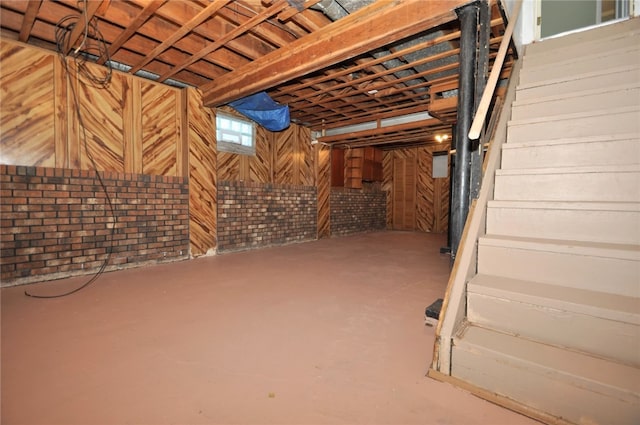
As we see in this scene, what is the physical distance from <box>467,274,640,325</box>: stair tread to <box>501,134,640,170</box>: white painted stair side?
0.94 meters

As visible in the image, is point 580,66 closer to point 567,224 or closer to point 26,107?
point 567,224

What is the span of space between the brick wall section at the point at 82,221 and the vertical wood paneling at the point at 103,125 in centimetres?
21

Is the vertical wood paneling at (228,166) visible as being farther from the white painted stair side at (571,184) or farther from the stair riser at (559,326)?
the stair riser at (559,326)

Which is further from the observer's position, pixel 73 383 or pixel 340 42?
pixel 340 42

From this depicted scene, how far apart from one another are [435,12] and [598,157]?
161cm

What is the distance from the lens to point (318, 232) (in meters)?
7.06

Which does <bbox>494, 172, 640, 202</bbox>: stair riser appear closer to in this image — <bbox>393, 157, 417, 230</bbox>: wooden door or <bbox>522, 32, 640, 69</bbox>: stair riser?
<bbox>522, 32, 640, 69</bbox>: stair riser

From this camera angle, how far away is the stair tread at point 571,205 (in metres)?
1.56

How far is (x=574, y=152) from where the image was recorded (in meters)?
1.97

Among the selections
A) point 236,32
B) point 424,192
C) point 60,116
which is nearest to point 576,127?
point 236,32

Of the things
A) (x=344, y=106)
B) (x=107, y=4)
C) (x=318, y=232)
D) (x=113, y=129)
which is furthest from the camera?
(x=318, y=232)

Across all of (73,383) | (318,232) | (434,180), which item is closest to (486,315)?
(73,383)

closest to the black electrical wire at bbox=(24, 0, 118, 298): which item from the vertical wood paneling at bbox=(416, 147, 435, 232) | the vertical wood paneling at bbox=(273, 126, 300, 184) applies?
the vertical wood paneling at bbox=(273, 126, 300, 184)

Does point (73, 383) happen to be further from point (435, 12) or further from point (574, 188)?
point (435, 12)
